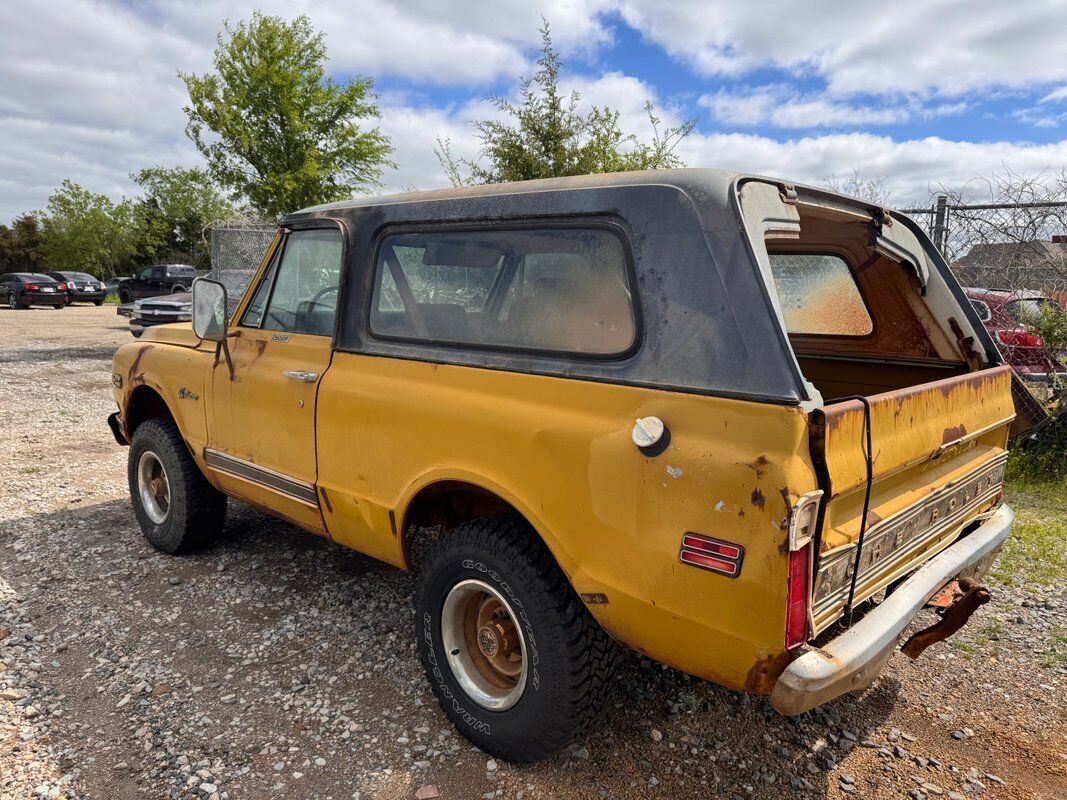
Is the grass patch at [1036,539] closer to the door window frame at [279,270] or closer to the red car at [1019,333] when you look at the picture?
the red car at [1019,333]

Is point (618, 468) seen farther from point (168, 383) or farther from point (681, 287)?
point (168, 383)

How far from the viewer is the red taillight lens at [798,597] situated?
182 cm

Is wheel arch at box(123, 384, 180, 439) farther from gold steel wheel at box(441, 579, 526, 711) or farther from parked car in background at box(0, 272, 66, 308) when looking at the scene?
parked car in background at box(0, 272, 66, 308)

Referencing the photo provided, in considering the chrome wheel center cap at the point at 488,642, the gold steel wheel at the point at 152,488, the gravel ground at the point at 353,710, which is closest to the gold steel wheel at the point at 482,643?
the chrome wheel center cap at the point at 488,642

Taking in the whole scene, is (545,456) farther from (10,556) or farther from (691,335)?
(10,556)

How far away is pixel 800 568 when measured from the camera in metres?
1.83

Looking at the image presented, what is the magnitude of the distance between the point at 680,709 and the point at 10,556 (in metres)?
4.01

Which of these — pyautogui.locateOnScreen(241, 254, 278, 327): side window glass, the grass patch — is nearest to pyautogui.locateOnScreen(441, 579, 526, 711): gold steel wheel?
pyautogui.locateOnScreen(241, 254, 278, 327): side window glass

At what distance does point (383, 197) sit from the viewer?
10.4 ft

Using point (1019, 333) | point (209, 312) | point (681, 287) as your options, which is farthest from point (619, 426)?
point (1019, 333)

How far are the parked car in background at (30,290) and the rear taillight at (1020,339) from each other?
31772 mm

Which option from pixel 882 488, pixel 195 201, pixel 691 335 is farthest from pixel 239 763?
pixel 195 201

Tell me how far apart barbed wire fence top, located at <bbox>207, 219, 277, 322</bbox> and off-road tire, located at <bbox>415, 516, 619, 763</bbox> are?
9.41m

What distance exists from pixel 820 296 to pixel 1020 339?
3678 millimetres
